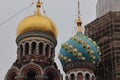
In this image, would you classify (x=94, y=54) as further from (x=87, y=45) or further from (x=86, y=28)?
(x=86, y=28)

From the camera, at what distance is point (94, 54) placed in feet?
114

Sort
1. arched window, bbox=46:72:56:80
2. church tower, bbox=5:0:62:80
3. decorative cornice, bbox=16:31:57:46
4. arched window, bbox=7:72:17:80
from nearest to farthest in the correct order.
Answer: 1. church tower, bbox=5:0:62:80
2. arched window, bbox=46:72:56:80
3. arched window, bbox=7:72:17:80
4. decorative cornice, bbox=16:31:57:46

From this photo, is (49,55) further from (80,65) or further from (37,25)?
(80,65)

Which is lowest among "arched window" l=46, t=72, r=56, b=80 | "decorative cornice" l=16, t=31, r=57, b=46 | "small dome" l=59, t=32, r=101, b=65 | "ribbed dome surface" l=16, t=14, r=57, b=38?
"arched window" l=46, t=72, r=56, b=80

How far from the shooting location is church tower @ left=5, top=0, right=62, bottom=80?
34.7 meters

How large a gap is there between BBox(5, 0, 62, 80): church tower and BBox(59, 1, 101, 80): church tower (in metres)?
0.69

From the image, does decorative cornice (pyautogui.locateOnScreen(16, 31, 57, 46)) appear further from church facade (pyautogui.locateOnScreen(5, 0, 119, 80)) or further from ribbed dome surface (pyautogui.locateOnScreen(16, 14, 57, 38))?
ribbed dome surface (pyautogui.locateOnScreen(16, 14, 57, 38))

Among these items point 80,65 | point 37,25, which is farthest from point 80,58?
point 37,25

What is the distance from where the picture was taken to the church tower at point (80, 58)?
34719 mm

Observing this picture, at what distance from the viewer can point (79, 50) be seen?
3481 centimetres

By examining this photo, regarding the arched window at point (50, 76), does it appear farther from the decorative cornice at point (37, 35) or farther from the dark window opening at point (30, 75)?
the decorative cornice at point (37, 35)

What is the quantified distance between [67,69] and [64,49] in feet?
3.60

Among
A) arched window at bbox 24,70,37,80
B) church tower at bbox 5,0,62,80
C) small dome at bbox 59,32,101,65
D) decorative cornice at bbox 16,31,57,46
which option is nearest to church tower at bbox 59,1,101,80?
small dome at bbox 59,32,101,65

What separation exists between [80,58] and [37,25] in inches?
124
